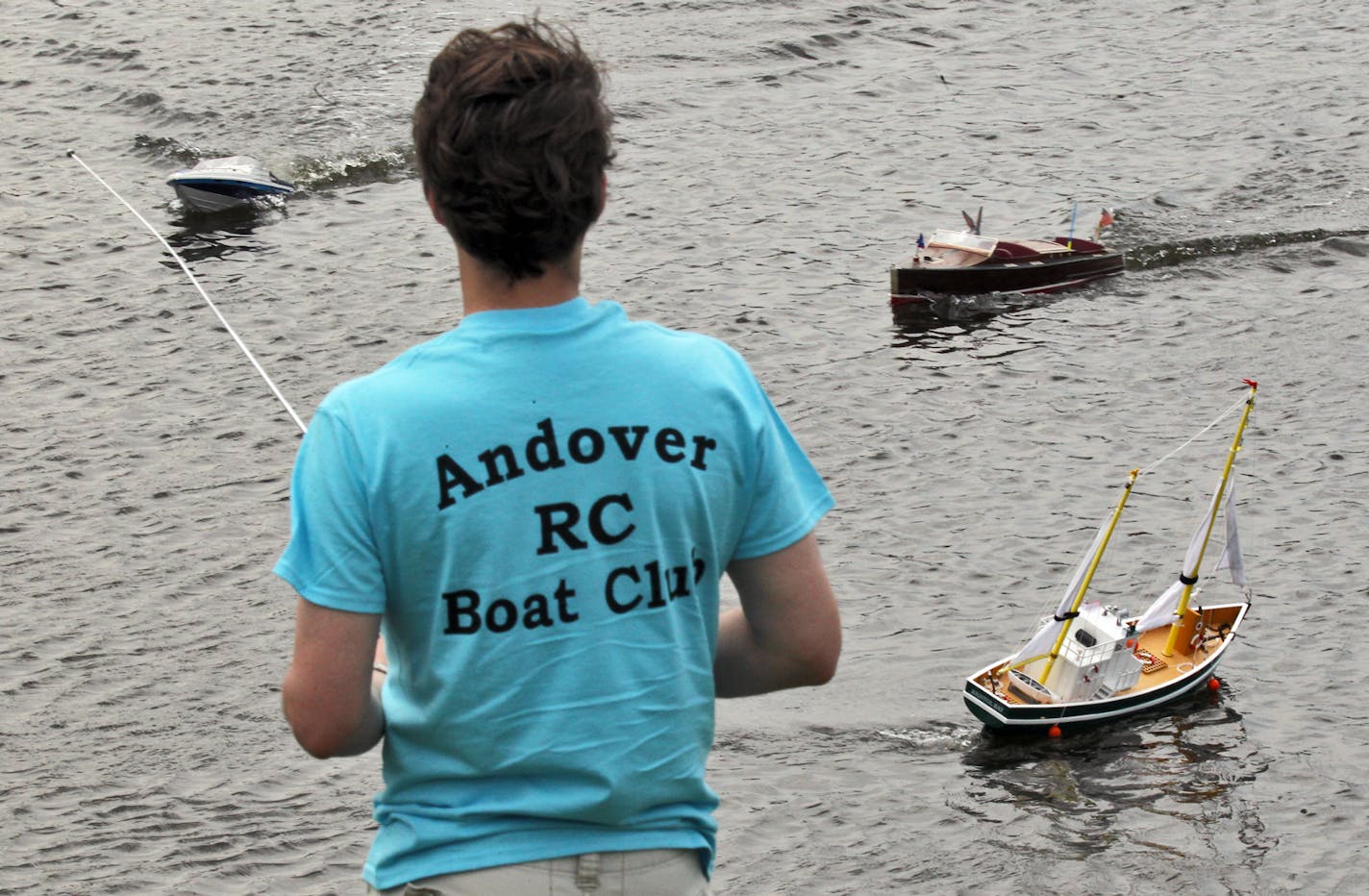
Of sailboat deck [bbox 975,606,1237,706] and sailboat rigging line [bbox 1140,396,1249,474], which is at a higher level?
sailboat rigging line [bbox 1140,396,1249,474]

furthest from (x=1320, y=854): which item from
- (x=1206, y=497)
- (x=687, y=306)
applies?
(x=687, y=306)

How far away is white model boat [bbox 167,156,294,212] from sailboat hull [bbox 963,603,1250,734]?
16713 mm

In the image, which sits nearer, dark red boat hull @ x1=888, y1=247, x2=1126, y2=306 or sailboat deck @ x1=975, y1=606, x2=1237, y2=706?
sailboat deck @ x1=975, y1=606, x2=1237, y2=706

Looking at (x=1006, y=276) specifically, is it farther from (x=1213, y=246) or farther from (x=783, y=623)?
(x=783, y=623)

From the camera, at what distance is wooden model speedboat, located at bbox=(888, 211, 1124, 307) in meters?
26.8

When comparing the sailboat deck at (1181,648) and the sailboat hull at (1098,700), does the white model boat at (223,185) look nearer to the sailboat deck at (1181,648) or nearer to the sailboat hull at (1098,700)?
the sailboat hull at (1098,700)

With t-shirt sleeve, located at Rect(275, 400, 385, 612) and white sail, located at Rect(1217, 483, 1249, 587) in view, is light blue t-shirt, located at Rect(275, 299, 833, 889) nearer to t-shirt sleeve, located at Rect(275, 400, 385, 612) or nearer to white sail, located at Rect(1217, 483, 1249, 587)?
t-shirt sleeve, located at Rect(275, 400, 385, 612)

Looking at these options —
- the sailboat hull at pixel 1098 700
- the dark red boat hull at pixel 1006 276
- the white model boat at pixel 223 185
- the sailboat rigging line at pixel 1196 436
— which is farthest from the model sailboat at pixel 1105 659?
the white model boat at pixel 223 185

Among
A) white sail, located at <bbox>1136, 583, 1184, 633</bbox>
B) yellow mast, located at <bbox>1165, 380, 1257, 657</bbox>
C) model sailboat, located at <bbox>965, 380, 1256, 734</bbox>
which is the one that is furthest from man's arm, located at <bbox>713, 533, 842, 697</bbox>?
white sail, located at <bbox>1136, 583, 1184, 633</bbox>

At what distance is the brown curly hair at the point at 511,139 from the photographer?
2904mm

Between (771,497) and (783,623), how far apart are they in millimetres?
273

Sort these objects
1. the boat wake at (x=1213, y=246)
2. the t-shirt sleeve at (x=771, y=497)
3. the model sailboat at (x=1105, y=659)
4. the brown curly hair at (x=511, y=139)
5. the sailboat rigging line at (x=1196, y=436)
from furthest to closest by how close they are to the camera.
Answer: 1. the boat wake at (x=1213, y=246)
2. the sailboat rigging line at (x=1196, y=436)
3. the model sailboat at (x=1105, y=659)
4. the t-shirt sleeve at (x=771, y=497)
5. the brown curly hair at (x=511, y=139)

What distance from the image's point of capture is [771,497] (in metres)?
3.26

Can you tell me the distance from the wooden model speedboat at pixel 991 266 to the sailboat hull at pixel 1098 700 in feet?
29.1
